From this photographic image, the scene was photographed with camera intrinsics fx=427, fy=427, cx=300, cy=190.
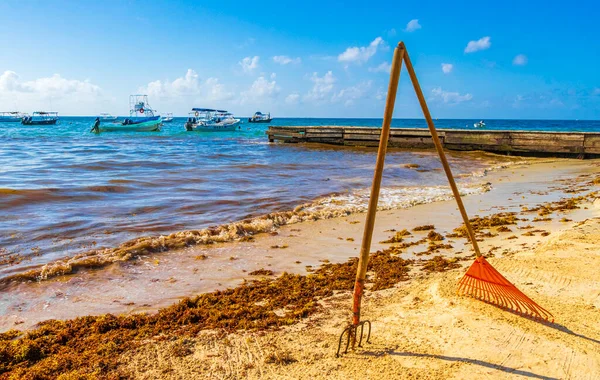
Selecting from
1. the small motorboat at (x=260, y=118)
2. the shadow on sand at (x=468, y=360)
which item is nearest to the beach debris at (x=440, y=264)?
the shadow on sand at (x=468, y=360)

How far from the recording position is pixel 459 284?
4090mm

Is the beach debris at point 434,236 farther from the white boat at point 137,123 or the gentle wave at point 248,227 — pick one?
the white boat at point 137,123

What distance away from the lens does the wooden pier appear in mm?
20891

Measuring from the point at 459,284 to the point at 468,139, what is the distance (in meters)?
22.9

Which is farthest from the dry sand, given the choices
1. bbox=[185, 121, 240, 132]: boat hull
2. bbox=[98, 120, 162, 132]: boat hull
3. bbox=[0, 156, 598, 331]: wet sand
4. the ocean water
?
bbox=[98, 120, 162, 132]: boat hull

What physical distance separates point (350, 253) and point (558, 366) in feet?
11.3

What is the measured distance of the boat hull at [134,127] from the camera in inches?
2046

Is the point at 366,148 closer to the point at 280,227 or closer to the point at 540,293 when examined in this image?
the point at 280,227

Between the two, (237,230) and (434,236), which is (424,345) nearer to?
(434,236)

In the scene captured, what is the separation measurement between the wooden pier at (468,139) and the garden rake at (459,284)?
67.6ft

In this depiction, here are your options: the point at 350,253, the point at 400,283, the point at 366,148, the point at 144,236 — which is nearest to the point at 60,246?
the point at 144,236

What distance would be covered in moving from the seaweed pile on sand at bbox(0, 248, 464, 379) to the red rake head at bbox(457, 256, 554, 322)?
3.14 ft

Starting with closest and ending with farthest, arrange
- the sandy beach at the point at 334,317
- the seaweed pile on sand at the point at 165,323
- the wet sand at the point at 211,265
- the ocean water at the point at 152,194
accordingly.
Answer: the sandy beach at the point at 334,317 → the seaweed pile on sand at the point at 165,323 → the wet sand at the point at 211,265 → the ocean water at the point at 152,194

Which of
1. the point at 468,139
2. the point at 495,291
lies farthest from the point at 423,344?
the point at 468,139
